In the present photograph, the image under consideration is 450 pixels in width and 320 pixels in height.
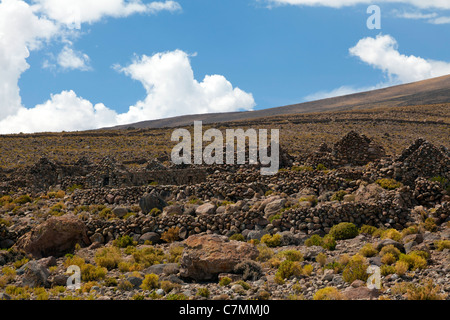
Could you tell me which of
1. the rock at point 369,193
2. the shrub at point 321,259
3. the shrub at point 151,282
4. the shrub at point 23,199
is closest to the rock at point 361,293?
the shrub at point 321,259

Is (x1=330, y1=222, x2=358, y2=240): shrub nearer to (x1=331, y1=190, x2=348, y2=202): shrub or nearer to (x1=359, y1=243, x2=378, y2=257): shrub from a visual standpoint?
(x1=359, y1=243, x2=378, y2=257): shrub

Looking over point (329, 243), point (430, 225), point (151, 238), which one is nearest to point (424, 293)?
point (329, 243)

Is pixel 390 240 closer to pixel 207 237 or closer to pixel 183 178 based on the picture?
pixel 207 237

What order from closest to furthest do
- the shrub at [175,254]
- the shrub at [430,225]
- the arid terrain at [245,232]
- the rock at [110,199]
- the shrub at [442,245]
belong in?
the arid terrain at [245,232] < the shrub at [442,245] < the shrub at [175,254] < the shrub at [430,225] < the rock at [110,199]

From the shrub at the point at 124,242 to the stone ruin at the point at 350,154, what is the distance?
15816 millimetres

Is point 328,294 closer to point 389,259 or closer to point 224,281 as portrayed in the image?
point 389,259

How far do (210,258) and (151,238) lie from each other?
5.81 m

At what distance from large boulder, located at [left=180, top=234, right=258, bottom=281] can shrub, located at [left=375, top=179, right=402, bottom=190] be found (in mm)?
10038

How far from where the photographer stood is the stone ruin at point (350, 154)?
1163 inches

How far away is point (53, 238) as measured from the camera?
17281 millimetres


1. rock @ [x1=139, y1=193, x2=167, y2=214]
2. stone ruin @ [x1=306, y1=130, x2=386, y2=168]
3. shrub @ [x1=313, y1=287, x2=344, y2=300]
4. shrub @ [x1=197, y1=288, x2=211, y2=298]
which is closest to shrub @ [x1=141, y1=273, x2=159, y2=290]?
shrub @ [x1=197, y1=288, x2=211, y2=298]

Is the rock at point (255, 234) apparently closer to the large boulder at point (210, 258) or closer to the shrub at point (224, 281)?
the large boulder at point (210, 258)

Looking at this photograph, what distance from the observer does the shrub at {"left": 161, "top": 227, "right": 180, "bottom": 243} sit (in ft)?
57.6
